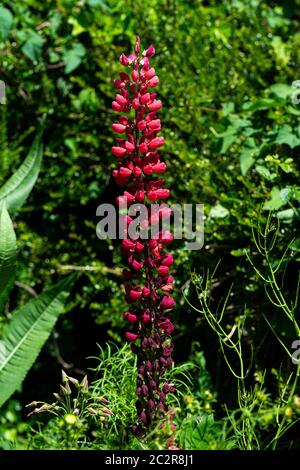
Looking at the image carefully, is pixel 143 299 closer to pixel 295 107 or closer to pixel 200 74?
pixel 295 107

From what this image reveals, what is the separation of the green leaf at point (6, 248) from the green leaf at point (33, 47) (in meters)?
1.20

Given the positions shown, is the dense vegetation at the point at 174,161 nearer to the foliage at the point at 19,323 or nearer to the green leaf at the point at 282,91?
the green leaf at the point at 282,91

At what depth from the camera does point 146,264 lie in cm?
172

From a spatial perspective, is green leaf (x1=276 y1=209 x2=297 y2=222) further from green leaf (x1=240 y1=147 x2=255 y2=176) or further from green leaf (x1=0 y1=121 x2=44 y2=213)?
green leaf (x1=0 y1=121 x2=44 y2=213)

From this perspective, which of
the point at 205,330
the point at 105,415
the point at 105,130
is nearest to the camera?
the point at 105,415

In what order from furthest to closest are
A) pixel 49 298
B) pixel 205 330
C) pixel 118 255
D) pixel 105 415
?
1. pixel 118 255
2. pixel 205 330
3. pixel 49 298
4. pixel 105 415

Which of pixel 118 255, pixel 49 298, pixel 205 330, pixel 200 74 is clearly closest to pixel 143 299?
pixel 49 298

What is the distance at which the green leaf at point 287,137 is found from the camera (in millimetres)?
2541

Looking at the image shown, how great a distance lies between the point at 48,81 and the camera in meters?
3.48

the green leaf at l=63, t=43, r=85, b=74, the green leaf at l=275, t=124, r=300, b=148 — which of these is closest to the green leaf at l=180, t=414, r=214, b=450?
the green leaf at l=275, t=124, r=300, b=148

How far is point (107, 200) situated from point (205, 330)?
3.09 feet

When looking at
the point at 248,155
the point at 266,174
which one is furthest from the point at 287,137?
the point at 266,174

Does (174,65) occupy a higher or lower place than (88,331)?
higher

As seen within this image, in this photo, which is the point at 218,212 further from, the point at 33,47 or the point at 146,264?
the point at 33,47
